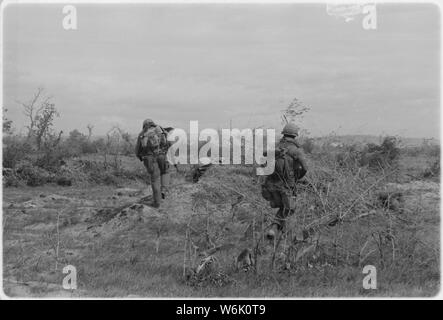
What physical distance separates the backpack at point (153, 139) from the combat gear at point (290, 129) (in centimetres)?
287

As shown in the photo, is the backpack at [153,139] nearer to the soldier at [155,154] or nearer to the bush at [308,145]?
the soldier at [155,154]

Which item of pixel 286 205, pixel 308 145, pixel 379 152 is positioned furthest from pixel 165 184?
pixel 379 152

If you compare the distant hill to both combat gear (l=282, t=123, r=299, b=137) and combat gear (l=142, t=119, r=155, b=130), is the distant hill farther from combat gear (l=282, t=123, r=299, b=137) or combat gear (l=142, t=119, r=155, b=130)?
combat gear (l=142, t=119, r=155, b=130)

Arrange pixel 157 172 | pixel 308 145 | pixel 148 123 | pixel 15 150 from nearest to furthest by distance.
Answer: pixel 308 145, pixel 148 123, pixel 157 172, pixel 15 150

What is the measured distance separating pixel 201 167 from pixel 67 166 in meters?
7.50

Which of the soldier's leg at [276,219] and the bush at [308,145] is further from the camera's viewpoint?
the bush at [308,145]

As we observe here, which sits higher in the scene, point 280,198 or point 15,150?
point 15,150

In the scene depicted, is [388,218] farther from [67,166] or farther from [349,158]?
[67,166]

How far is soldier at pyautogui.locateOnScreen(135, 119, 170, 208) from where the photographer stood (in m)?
10.7

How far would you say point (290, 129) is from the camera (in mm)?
8414

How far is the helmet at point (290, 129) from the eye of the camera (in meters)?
8.42

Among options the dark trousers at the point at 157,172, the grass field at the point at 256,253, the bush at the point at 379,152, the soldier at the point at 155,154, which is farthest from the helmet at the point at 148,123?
the bush at the point at 379,152

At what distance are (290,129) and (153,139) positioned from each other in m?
3.13

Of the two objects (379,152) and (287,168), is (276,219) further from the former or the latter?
(379,152)
